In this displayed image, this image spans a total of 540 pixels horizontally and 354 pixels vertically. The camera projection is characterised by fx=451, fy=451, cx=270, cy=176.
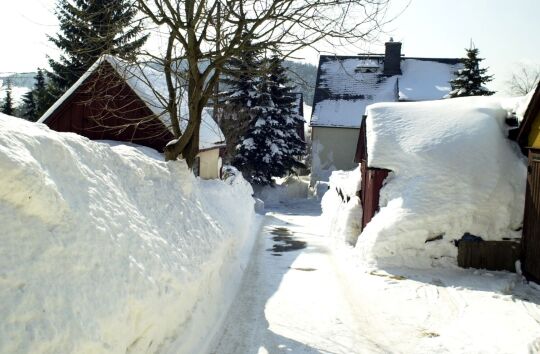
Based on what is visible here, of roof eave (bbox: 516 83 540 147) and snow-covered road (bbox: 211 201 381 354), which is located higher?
roof eave (bbox: 516 83 540 147)

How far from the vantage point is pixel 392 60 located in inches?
1289

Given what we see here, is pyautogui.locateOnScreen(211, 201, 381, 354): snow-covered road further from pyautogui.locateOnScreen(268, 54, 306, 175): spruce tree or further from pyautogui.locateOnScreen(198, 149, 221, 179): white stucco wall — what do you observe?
pyautogui.locateOnScreen(268, 54, 306, 175): spruce tree

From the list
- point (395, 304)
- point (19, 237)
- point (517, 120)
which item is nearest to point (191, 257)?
point (19, 237)

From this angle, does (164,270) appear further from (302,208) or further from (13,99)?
(13,99)

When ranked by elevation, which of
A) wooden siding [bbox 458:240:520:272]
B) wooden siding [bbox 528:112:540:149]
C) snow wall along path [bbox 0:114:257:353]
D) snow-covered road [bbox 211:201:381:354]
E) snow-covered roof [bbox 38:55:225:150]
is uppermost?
snow-covered roof [bbox 38:55:225:150]

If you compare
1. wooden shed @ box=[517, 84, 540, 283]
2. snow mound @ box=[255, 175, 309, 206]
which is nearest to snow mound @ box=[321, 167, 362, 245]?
wooden shed @ box=[517, 84, 540, 283]

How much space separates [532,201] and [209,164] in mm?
12968

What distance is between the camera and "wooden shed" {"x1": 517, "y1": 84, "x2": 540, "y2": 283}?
8.98 metres

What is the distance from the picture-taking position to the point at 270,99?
27359 mm

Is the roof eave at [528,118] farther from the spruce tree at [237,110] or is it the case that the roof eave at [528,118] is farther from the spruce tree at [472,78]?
the spruce tree at [237,110]

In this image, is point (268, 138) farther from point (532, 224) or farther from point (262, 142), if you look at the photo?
point (532, 224)

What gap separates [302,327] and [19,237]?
433 cm

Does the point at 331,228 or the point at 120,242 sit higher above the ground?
the point at 120,242

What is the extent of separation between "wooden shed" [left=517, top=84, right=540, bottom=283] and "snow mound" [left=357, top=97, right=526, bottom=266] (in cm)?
60
